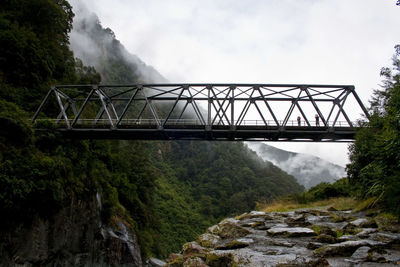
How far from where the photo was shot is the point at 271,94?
23.7 meters

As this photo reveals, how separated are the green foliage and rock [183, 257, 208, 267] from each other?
6686 millimetres

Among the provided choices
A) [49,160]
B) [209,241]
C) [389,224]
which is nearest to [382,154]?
[389,224]

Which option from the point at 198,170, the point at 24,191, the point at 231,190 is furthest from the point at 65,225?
the point at 198,170

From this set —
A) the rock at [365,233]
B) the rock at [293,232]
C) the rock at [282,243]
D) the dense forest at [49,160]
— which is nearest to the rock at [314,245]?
the rock at [282,243]

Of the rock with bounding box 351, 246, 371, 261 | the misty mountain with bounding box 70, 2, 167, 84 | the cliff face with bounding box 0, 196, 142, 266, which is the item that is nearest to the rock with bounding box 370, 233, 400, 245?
the rock with bounding box 351, 246, 371, 261

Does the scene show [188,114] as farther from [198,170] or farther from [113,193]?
[113,193]

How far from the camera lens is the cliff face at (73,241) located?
702 inches

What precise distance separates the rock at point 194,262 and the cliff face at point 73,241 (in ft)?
48.8

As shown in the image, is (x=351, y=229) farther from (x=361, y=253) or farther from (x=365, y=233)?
(x=361, y=253)

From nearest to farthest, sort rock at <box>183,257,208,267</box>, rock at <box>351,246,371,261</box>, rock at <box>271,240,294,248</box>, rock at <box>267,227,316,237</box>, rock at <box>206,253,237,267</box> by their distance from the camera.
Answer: rock at <box>351,246,371,261</box> → rock at <box>183,257,208,267</box> → rock at <box>206,253,237,267</box> → rock at <box>271,240,294,248</box> → rock at <box>267,227,316,237</box>

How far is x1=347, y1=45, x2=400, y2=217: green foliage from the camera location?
954 centimetres

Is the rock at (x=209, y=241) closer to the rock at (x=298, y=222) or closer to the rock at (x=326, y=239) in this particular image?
the rock at (x=326, y=239)

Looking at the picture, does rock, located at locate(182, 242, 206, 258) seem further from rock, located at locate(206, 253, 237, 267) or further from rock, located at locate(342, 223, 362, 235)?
rock, located at locate(342, 223, 362, 235)

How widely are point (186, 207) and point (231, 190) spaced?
2672cm
